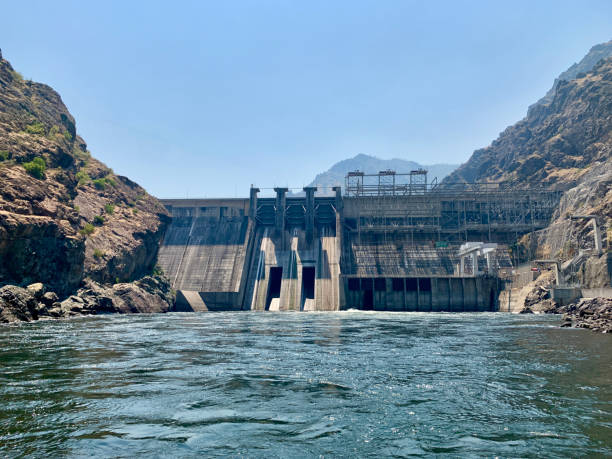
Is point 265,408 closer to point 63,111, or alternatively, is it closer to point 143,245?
point 143,245

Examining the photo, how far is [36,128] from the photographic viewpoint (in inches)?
2093

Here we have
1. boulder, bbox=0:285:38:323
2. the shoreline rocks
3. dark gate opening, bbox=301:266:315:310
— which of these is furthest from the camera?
dark gate opening, bbox=301:266:315:310

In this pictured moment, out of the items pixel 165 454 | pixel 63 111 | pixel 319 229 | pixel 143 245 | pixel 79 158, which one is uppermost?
pixel 63 111

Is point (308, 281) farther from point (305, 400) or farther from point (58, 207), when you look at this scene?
point (305, 400)

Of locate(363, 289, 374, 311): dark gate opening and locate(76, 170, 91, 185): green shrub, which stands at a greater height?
locate(76, 170, 91, 185): green shrub

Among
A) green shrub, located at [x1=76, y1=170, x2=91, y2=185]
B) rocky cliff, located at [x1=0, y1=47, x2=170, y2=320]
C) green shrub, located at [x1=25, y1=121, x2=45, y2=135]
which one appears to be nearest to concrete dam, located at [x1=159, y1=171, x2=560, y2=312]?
rocky cliff, located at [x1=0, y1=47, x2=170, y2=320]

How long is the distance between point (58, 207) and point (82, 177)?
20506 mm

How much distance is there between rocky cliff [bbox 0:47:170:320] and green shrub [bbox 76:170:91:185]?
0.53ft

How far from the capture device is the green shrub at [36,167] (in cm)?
4392

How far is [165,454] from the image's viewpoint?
7.41 metres

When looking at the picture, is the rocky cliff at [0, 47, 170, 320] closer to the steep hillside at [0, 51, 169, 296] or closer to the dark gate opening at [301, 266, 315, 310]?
the steep hillside at [0, 51, 169, 296]

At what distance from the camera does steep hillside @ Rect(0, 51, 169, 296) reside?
38.3 meters

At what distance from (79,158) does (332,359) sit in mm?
62070

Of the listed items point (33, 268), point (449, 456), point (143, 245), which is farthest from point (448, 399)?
point (143, 245)
